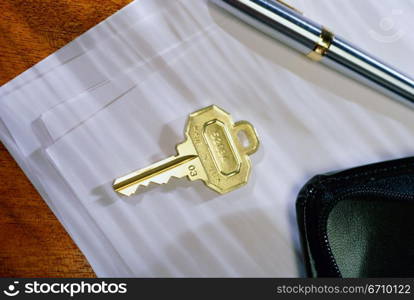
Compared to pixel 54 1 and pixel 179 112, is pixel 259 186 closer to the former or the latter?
pixel 179 112

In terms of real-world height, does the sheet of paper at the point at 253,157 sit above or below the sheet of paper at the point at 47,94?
below

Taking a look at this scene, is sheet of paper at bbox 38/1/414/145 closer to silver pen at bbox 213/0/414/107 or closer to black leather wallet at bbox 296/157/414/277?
silver pen at bbox 213/0/414/107

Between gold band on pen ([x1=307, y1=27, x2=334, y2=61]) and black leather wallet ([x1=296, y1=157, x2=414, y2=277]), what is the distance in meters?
0.14

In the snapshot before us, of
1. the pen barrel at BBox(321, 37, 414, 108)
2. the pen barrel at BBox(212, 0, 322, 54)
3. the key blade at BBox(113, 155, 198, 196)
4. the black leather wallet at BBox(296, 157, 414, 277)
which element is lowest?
the black leather wallet at BBox(296, 157, 414, 277)

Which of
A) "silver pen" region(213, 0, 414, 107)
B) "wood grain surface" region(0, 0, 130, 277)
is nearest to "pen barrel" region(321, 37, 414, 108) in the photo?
"silver pen" region(213, 0, 414, 107)

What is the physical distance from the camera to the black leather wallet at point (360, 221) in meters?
0.45

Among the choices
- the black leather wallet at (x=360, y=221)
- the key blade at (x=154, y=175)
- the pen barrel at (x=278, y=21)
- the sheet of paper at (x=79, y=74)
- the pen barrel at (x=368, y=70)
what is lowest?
the black leather wallet at (x=360, y=221)

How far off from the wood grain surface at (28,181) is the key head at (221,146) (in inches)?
6.1

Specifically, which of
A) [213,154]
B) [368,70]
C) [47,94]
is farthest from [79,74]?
[368,70]

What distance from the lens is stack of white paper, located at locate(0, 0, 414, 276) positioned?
43cm

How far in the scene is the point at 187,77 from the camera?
446 millimetres

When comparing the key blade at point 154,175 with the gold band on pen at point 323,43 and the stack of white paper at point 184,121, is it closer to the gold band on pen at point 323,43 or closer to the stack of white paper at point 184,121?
the stack of white paper at point 184,121

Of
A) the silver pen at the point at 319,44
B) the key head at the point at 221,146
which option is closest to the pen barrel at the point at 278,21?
the silver pen at the point at 319,44

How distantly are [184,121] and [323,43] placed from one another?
176mm
